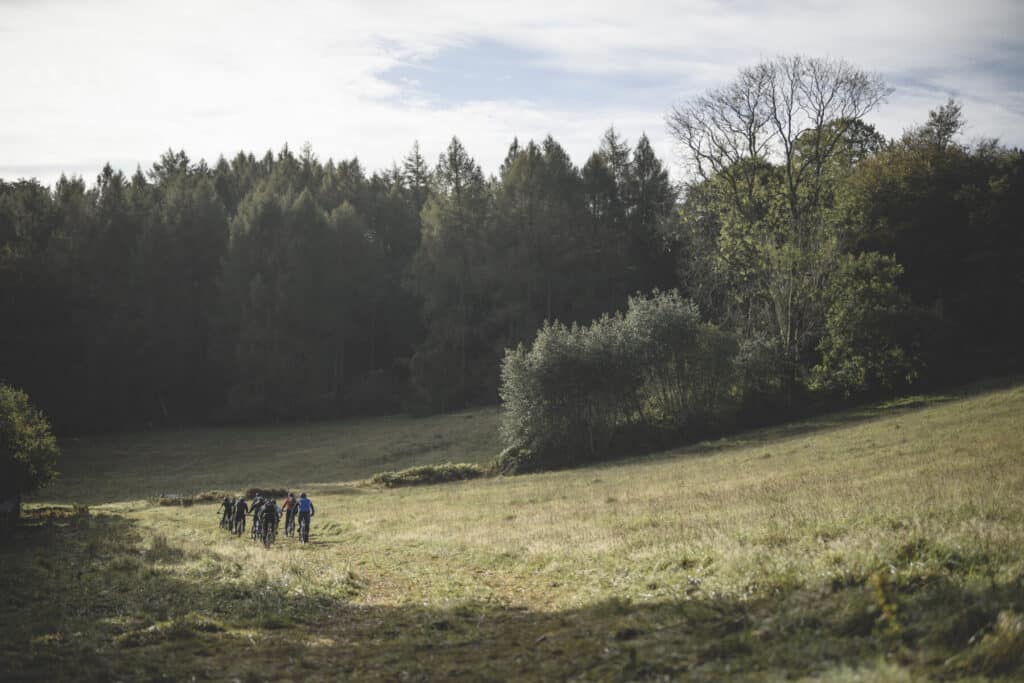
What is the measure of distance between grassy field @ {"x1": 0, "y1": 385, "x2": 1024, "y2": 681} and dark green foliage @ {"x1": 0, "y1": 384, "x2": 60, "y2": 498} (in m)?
1.58

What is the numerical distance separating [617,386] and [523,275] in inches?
1046

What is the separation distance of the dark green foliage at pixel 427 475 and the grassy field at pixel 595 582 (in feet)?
30.2

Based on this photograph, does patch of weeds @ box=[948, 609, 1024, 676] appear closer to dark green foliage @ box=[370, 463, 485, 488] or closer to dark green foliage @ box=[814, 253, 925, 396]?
dark green foliage @ box=[370, 463, 485, 488]

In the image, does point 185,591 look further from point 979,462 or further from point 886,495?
point 979,462

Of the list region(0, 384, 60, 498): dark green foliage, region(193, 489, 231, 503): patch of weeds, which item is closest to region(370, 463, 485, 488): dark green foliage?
region(193, 489, 231, 503): patch of weeds

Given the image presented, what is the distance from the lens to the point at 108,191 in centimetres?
7988

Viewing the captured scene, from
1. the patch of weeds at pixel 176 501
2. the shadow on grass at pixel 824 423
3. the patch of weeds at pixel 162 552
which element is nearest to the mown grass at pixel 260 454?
the patch of weeds at pixel 176 501

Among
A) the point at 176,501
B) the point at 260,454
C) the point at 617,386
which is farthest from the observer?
the point at 260,454

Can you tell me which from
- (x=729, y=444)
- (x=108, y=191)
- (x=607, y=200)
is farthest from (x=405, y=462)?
(x=108, y=191)

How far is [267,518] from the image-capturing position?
24797mm

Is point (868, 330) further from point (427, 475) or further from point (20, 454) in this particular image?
point (20, 454)

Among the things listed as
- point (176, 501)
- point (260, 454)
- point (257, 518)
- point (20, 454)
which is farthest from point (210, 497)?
point (260, 454)

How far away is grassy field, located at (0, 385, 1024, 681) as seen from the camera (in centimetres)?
892

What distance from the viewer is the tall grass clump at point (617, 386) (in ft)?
148
